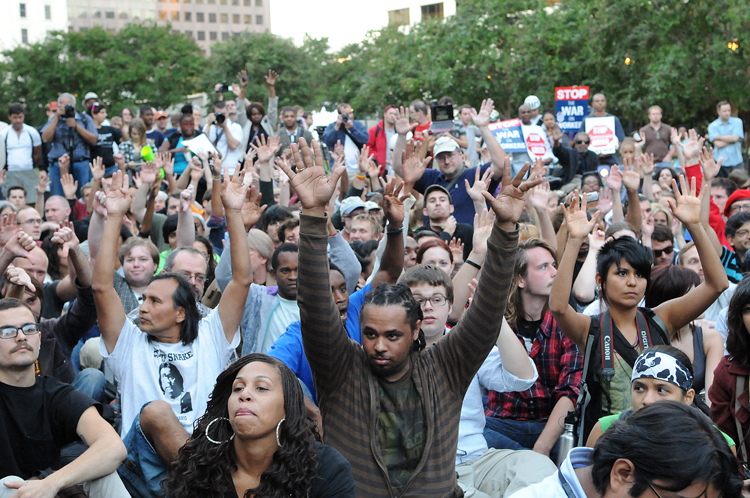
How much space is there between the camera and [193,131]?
13086 millimetres

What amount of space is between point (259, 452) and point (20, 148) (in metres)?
10.4

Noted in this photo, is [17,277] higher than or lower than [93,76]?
lower

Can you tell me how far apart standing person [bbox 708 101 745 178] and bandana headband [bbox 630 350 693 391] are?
1140 cm

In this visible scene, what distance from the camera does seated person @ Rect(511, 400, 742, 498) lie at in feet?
8.13

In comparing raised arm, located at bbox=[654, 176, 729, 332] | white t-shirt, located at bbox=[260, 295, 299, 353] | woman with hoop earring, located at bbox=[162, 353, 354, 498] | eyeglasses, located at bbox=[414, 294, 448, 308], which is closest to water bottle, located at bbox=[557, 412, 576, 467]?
raised arm, located at bbox=[654, 176, 729, 332]

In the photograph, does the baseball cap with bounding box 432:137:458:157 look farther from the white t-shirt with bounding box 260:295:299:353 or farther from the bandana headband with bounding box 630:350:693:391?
the bandana headband with bounding box 630:350:693:391

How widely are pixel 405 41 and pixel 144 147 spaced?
18923mm

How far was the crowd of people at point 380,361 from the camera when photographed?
10.8ft

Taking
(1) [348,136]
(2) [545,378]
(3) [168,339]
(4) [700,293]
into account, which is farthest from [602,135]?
(3) [168,339]

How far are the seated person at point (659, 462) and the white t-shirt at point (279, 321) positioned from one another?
2.86 meters

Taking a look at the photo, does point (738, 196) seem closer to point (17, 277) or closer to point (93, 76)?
point (17, 277)

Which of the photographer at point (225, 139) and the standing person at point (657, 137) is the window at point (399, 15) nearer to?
the standing person at point (657, 137)

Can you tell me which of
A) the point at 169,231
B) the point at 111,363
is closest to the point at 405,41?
the point at 169,231

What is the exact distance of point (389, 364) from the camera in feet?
11.7
